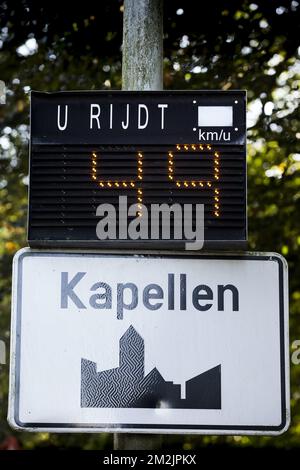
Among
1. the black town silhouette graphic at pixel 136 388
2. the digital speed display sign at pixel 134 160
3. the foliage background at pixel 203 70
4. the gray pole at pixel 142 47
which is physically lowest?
the black town silhouette graphic at pixel 136 388

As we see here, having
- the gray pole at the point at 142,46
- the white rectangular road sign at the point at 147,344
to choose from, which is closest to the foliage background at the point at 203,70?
the gray pole at the point at 142,46

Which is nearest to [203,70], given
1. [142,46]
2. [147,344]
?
[142,46]

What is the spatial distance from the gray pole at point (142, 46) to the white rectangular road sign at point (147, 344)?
72 cm

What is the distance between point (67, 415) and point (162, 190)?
0.85 meters

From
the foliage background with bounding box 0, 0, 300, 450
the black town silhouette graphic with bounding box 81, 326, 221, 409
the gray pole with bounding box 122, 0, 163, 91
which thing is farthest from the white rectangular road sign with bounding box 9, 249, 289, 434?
the foliage background with bounding box 0, 0, 300, 450

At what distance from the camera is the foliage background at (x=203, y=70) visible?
6.02m

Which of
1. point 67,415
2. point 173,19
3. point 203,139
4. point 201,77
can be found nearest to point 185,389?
point 67,415

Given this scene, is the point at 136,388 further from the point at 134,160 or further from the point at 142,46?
the point at 142,46

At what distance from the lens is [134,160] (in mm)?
2965

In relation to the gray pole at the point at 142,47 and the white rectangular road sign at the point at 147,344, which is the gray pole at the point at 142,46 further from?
the white rectangular road sign at the point at 147,344

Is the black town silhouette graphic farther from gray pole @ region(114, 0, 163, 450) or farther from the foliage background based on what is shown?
the foliage background

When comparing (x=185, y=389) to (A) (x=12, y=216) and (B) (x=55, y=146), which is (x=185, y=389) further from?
(A) (x=12, y=216)

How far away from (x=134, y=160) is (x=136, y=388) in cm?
82
